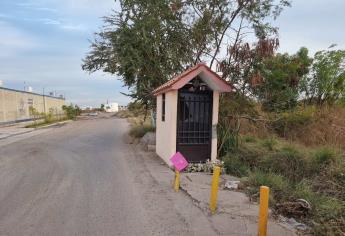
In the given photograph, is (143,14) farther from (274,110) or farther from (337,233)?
(337,233)

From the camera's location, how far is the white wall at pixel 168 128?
10971 mm

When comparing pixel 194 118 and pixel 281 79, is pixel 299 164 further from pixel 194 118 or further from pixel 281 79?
pixel 281 79

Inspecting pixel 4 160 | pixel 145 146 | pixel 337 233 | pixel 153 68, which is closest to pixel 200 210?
pixel 337 233

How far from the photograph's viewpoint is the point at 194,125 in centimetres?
1127

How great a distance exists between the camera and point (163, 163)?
1227 cm

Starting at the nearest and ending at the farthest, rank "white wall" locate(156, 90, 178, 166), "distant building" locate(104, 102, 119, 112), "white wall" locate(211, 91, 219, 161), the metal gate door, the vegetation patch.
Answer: the vegetation patch → "white wall" locate(156, 90, 178, 166) → the metal gate door → "white wall" locate(211, 91, 219, 161) → "distant building" locate(104, 102, 119, 112)

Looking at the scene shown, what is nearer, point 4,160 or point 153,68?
point 4,160

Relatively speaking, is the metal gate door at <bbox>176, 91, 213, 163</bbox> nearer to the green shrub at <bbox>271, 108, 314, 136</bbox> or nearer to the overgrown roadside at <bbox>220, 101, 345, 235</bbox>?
the overgrown roadside at <bbox>220, 101, 345, 235</bbox>

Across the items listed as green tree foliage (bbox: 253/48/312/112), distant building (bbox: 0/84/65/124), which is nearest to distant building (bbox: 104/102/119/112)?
distant building (bbox: 0/84/65/124)

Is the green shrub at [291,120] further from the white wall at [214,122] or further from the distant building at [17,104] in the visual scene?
the distant building at [17,104]

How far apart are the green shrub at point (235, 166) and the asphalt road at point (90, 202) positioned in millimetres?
2663

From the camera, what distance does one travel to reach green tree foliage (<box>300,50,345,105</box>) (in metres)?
21.8

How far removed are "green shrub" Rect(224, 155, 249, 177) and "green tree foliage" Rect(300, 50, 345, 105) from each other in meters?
12.5

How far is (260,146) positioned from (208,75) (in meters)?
3.30
